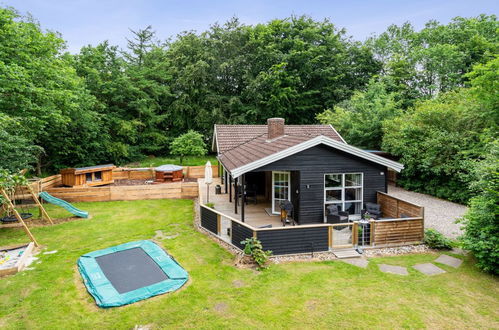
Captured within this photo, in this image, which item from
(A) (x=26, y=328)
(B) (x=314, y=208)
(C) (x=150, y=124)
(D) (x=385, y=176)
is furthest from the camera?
(C) (x=150, y=124)

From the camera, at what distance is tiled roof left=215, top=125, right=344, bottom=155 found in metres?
17.3

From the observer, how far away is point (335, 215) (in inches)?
409

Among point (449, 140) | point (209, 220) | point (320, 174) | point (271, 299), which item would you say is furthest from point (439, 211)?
point (271, 299)

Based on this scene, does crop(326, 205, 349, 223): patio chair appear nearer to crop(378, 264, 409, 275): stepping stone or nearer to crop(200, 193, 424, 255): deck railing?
crop(200, 193, 424, 255): deck railing

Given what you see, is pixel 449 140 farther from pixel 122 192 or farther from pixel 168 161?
pixel 168 161

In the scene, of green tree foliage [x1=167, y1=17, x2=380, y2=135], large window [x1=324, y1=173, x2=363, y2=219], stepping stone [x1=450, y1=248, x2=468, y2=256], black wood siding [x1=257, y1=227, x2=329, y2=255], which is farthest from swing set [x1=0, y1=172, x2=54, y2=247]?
green tree foliage [x1=167, y1=17, x2=380, y2=135]

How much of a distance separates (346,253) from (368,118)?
15.3 m

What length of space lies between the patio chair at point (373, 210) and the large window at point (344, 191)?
0.47m

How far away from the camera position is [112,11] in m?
19.1

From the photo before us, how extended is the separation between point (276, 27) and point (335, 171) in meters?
27.5

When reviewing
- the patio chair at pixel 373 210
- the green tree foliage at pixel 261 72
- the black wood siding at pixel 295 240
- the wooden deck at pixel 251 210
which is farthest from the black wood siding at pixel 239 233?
the green tree foliage at pixel 261 72

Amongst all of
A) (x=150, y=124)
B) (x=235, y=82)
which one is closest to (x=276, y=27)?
(x=235, y=82)

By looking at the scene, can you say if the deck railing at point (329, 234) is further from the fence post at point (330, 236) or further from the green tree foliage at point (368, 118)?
the green tree foliage at point (368, 118)

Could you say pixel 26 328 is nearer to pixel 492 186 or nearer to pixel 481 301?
pixel 481 301
